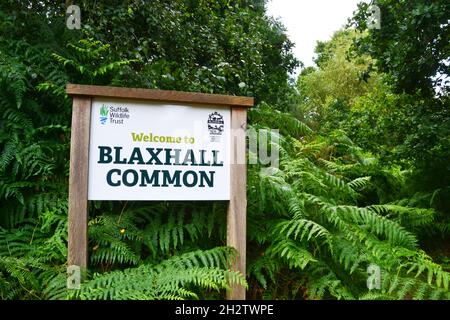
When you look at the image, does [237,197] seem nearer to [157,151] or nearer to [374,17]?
[157,151]

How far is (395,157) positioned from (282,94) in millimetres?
5107

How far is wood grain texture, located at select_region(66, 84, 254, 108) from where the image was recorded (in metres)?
2.34

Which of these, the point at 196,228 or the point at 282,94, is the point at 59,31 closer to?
the point at 196,228

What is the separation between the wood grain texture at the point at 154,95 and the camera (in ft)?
7.69

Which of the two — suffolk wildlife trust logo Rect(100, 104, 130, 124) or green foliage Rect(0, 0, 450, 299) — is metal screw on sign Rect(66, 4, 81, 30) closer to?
green foliage Rect(0, 0, 450, 299)

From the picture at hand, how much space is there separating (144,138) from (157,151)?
0.12 metres

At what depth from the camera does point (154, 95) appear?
245 cm

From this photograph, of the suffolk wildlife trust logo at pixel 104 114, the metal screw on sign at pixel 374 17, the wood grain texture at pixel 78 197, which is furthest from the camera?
the metal screw on sign at pixel 374 17

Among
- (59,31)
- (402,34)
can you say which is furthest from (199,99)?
(402,34)

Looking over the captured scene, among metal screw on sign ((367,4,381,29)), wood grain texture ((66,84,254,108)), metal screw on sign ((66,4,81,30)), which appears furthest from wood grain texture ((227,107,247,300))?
metal screw on sign ((367,4,381,29))

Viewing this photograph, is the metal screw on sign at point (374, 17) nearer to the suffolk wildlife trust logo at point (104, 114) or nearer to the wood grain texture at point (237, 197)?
the wood grain texture at point (237, 197)

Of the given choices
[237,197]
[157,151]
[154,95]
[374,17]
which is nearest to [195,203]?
[237,197]

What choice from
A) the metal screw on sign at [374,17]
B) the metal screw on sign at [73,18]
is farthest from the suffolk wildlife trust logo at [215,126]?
the metal screw on sign at [374,17]

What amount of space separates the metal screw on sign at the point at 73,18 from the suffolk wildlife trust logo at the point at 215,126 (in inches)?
80.2
